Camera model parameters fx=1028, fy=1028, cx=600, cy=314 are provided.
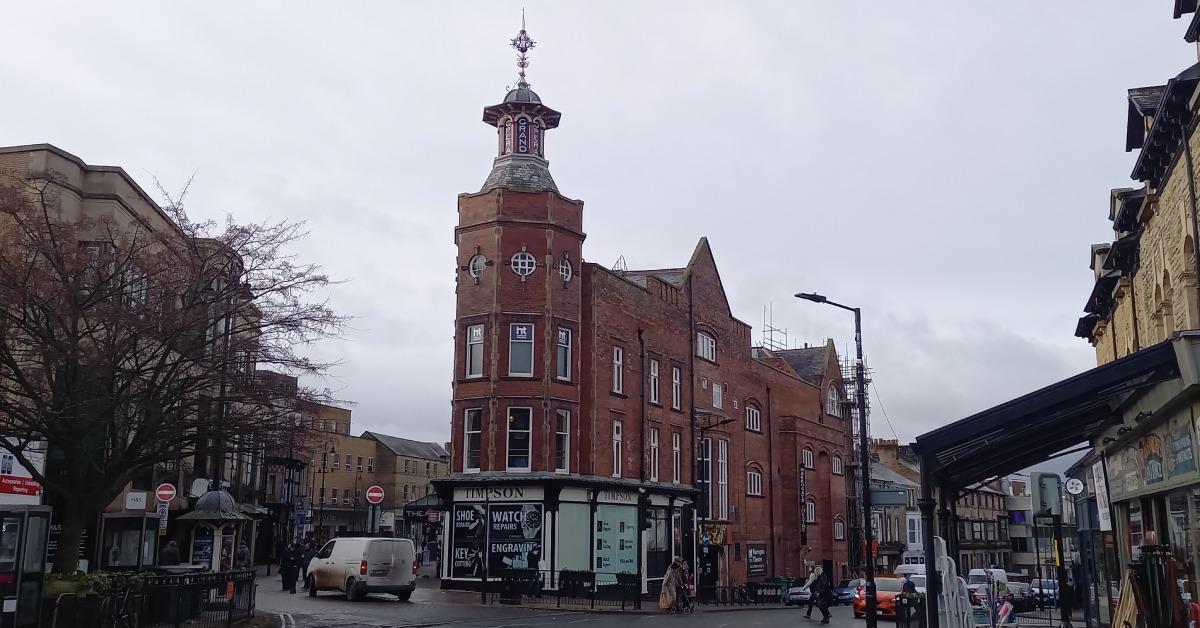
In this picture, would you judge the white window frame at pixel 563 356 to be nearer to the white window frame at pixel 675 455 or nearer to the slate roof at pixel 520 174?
the slate roof at pixel 520 174

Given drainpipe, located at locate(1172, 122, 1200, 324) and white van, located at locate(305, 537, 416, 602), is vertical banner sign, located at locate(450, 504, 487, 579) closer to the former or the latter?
white van, located at locate(305, 537, 416, 602)

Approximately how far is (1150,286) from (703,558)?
90.4ft

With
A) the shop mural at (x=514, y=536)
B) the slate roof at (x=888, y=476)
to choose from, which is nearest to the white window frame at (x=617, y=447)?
the shop mural at (x=514, y=536)

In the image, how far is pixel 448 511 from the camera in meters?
35.8

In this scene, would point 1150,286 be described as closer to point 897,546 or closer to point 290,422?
point 290,422

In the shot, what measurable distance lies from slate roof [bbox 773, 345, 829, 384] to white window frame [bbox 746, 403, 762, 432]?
9.93 m

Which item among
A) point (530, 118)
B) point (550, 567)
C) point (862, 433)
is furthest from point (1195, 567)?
point (530, 118)

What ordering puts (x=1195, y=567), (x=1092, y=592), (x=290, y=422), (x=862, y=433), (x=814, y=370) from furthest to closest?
(x=814, y=370) → (x=1092, y=592) → (x=862, y=433) → (x=290, y=422) → (x=1195, y=567)

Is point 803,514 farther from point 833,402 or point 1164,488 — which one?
point 1164,488

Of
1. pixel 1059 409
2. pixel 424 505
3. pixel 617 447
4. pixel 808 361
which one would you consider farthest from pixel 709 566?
pixel 1059 409

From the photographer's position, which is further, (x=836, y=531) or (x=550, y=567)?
(x=836, y=531)

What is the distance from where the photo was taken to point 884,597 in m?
31.7

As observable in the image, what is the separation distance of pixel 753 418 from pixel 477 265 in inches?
871

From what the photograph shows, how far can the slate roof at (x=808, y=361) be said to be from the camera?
64562 mm
